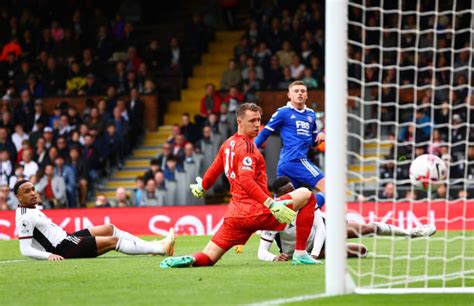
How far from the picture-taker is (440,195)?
1725cm

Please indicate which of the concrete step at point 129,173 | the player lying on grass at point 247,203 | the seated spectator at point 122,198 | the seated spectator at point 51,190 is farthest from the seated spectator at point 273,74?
the player lying on grass at point 247,203

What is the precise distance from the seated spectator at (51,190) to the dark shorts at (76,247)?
9663mm

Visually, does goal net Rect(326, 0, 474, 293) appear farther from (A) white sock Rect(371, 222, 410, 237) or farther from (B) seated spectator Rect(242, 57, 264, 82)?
(B) seated spectator Rect(242, 57, 264, 82)

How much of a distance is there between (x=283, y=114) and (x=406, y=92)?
9544 mm

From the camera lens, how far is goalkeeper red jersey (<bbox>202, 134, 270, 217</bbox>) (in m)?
10.3

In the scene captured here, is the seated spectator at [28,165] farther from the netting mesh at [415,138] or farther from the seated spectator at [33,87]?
the netting mesh at [415,138]

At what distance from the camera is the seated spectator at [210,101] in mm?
24094

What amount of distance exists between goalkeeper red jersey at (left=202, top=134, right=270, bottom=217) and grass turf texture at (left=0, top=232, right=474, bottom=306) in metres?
0.62

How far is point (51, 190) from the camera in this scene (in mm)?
22391

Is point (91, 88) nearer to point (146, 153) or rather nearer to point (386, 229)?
point (146, 153)

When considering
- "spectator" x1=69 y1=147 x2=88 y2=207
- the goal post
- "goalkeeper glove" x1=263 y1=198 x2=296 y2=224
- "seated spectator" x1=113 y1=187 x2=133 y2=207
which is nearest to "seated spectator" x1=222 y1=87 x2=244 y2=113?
"seated spectator" x1=113 y1=187 x2=133 y2=207

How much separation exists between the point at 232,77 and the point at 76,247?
12672 millimetres

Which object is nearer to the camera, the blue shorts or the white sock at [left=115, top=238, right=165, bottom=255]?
the white sock at [left=115, top=238, right=165, bottom=255]

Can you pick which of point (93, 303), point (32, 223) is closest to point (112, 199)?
point (32, 223)
